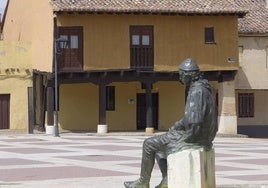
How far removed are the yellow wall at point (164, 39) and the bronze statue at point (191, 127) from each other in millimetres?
25660

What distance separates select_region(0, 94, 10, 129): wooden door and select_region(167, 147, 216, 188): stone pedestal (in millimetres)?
30391

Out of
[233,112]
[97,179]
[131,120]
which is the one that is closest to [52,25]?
[131,120]

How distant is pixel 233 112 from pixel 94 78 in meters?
7.93

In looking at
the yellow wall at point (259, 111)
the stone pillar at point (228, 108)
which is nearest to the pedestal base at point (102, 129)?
the stone pillar at point (228, 108)

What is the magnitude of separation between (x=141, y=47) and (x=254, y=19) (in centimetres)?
905

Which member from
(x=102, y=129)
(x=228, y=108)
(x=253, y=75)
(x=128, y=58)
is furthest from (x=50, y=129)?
(x=253, y=75)

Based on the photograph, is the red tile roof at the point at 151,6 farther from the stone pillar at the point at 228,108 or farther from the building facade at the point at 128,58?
the stone pillar at the point at 228,108

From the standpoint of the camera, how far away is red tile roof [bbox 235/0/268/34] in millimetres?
40247

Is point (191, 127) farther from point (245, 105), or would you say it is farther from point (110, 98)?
point (245, 105)

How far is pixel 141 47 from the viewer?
119 feet

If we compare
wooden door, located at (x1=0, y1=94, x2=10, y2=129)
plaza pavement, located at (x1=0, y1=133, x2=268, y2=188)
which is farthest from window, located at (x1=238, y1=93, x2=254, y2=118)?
plaza pavement, located at (x1=0, y1=133, x2=268, y2=188)

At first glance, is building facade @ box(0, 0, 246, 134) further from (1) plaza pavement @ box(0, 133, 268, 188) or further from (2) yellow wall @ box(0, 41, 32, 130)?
(1) plaza pavement @ box(0, 133, 268, 188)

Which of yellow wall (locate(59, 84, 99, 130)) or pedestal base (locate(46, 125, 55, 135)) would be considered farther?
yellow wall (locate(59, 84, 99, 130))

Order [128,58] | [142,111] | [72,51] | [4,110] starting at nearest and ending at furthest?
1. [72,51]
2. [128,58]
3. [4,110]
4. [142,111]
